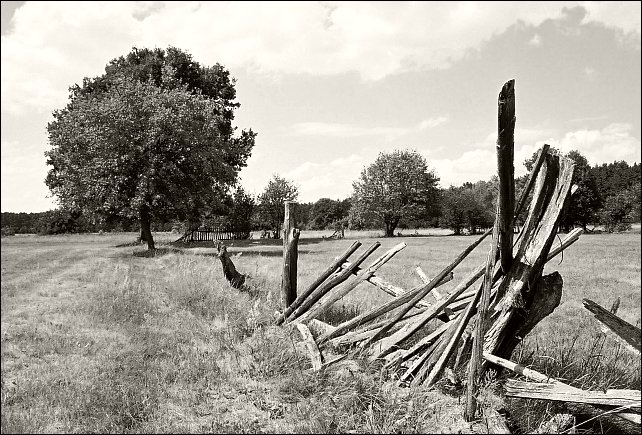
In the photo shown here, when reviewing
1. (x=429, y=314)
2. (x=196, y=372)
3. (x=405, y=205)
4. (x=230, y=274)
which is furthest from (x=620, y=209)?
(x=196, y=372)

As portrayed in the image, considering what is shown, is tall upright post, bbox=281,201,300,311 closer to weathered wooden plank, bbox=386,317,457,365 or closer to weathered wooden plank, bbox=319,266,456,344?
weathered wooden plank, bbox=319,266,456,344

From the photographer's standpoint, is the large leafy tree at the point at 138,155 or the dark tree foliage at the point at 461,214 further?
the dark tree foliage at the point at 461,214

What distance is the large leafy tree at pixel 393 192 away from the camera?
195ft

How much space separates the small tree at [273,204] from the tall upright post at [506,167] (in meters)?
48.1

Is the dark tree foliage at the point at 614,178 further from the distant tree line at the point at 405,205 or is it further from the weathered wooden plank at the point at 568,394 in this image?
the weathered wooden plank at the point at 568,394

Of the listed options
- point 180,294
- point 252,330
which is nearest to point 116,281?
point 180,294

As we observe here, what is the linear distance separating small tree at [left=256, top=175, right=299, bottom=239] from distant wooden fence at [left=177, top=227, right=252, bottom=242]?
3436 mm

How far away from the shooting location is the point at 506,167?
12.0 ft

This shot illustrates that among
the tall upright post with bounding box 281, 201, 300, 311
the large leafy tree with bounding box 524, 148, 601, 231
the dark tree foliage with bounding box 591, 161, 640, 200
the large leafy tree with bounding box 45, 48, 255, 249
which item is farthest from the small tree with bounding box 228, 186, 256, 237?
the dark tree foliage with bounding box 591, 161, 640, 200

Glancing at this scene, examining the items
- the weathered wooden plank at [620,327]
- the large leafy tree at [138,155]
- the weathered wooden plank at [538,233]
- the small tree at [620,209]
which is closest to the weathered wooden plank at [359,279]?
the weathered wooden plank at [538,233]

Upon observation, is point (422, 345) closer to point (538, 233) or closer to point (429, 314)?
point (429, 314)

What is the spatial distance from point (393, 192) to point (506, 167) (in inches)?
2248

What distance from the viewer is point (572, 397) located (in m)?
3.92

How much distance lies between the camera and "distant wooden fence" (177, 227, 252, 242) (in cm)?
4369
